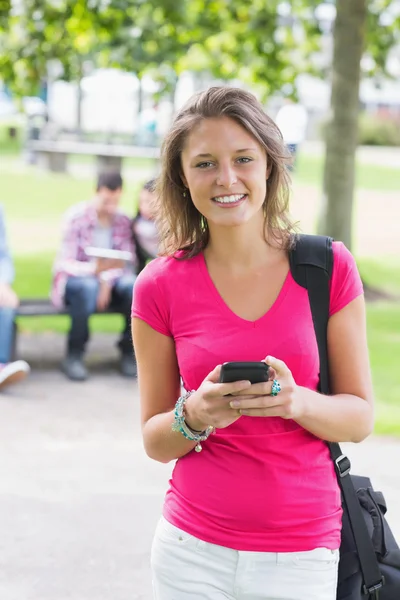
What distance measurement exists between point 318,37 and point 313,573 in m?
13.9

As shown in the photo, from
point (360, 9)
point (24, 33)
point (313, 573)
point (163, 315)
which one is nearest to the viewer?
point (313, 573)

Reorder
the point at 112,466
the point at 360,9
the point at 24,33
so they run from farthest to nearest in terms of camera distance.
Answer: the point at 24,33 → the point at 360,9 → the point at 112,466

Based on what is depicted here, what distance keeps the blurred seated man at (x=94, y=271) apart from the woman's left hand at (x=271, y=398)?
6392 mm

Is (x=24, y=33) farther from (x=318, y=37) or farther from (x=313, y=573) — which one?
(x=313, y=573)

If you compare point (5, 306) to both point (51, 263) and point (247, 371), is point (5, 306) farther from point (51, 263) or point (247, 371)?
point (51, 263)

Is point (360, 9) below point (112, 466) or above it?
above

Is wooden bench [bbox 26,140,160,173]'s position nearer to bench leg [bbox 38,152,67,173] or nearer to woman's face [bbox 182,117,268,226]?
bench leg [bbox 38,152,67,173]

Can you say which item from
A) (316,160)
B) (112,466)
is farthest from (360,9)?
(316,160)

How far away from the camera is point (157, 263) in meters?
2.66

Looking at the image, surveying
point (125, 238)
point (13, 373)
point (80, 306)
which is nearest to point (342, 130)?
point (125, 238)

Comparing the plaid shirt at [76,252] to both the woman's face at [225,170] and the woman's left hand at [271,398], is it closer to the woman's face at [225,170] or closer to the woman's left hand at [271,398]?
the woman's face at [225,170]

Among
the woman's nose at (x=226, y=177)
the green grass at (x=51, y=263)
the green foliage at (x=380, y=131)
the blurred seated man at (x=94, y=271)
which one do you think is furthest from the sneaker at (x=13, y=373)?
the green foliage at (x=380, y=131)

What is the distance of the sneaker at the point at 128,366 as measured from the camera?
8.66 m

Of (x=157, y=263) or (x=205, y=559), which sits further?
(x=157, y=263)
